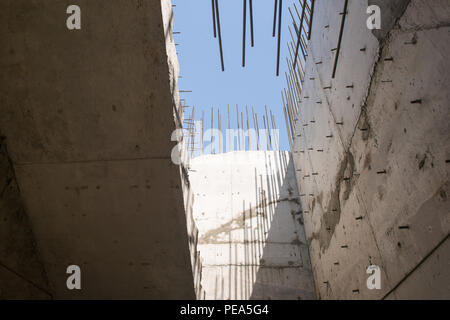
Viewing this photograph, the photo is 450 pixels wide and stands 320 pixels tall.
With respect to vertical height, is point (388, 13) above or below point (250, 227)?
above

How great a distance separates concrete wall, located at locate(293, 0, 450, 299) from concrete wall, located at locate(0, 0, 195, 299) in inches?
65.9

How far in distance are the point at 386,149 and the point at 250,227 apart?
139 inches

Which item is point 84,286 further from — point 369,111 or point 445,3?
point 445,3

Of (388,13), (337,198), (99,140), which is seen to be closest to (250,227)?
(337,198)

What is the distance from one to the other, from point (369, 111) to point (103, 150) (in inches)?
92.8

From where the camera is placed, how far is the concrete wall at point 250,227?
5.03 m

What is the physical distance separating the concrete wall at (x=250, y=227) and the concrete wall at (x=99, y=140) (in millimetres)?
1498

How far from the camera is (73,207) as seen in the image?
3.27 m

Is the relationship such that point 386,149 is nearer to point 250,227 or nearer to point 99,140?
point 99,140

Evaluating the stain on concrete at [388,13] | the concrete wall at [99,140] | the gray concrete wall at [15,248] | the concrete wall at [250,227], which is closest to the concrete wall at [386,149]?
the stain on concrete at [388,13]

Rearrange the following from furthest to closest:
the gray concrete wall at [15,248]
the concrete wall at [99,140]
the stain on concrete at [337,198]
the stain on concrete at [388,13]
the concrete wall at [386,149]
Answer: the stain on concrete at [337,198]
the gray concrete wall at [15,248]
the concrete wall at [99,140]
the stain on concrete at [388,13]
the concrete wall at [386,149]

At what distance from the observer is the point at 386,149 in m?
2.50

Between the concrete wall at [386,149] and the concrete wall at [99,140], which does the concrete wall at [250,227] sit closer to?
the concrete wall at [386,149]
